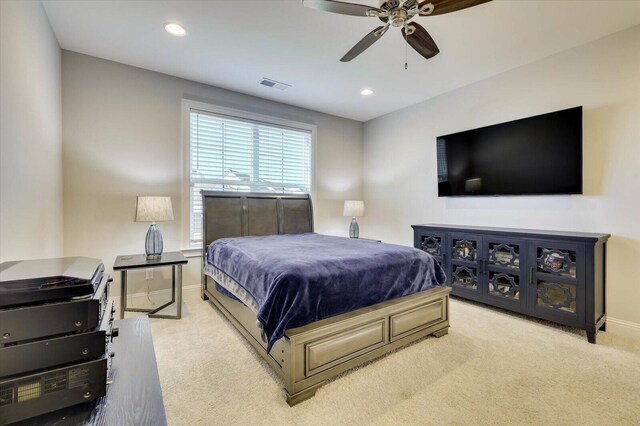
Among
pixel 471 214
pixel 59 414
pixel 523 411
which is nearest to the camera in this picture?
pixel 59 414

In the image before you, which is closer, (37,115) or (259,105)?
(37,115)

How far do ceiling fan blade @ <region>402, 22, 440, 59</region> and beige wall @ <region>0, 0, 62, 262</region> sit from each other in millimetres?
2479

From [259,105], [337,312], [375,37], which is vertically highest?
[259,105]

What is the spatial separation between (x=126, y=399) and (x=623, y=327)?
382 cm

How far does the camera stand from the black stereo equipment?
742 millimetres

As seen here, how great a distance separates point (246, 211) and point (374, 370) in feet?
8.36

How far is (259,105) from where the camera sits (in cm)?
424

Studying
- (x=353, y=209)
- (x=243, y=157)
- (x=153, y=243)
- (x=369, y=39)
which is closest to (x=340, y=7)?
(x=369, y=39)

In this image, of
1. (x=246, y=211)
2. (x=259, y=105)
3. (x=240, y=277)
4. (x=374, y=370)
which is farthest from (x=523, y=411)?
(x=259, y=105)

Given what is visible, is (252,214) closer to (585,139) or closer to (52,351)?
(52,351)

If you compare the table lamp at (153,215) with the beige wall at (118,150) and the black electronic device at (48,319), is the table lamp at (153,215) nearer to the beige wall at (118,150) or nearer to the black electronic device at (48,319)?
the beige wall at (118,150)

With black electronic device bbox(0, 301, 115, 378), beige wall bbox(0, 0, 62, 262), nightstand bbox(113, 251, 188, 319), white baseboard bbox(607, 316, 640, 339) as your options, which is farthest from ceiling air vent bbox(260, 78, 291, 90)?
white baseboard bbox(607, 316, 640, 339)

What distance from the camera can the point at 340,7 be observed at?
6.03ft

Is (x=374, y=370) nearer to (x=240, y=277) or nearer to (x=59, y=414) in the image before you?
(x=240, y=277)
